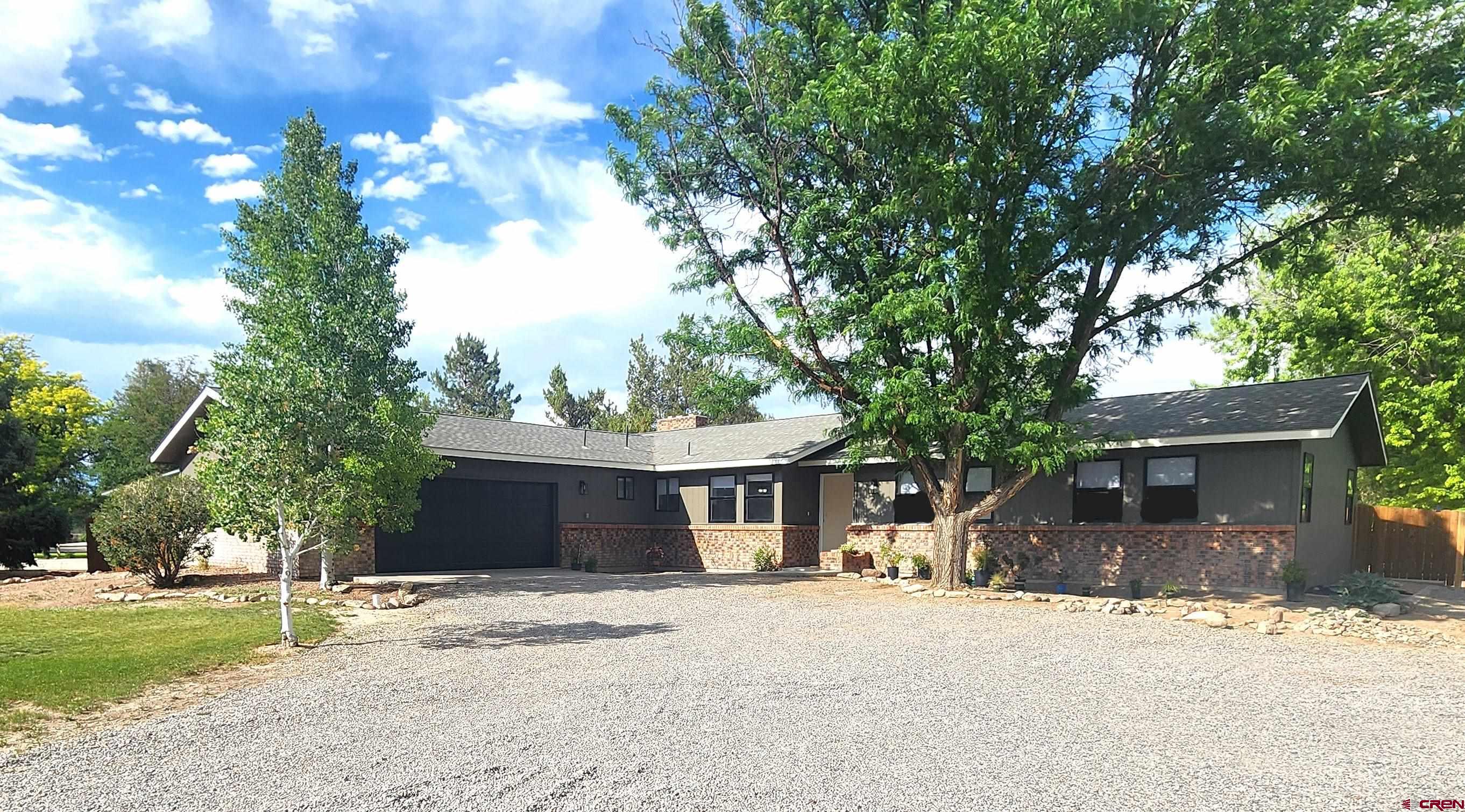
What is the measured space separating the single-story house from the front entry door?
47 millimetres

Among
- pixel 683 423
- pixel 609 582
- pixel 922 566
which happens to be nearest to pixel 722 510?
pixel 609 582

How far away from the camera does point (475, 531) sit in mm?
22453

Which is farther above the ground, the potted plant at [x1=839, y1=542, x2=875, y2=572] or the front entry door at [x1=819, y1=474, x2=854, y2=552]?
the front entry door at [x1=819, y1=474, x2=854, y2=552]

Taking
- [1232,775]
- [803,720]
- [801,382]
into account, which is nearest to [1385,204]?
[801,382]

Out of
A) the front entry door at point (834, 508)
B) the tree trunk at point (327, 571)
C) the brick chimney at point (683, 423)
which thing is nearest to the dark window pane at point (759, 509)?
the front entry door at point (834, 508)

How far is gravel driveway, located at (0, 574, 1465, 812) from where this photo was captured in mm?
5324

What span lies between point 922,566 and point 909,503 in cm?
194

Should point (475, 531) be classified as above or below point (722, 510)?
below

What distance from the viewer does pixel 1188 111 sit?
484 inches

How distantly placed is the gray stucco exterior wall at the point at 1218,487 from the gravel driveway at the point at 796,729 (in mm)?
5950

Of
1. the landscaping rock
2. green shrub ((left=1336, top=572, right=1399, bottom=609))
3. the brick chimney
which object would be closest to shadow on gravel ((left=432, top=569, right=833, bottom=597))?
the landscaping rock

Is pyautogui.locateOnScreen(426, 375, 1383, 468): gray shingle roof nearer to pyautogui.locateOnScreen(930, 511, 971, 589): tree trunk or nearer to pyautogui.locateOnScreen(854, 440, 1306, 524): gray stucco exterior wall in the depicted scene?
pyautogui.locateOnScreen(854, 440, 1306, 524): gray stucco exterior wall

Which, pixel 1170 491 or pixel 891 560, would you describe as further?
pixel 891 560

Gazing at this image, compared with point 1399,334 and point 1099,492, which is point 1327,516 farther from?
point 1399,334
